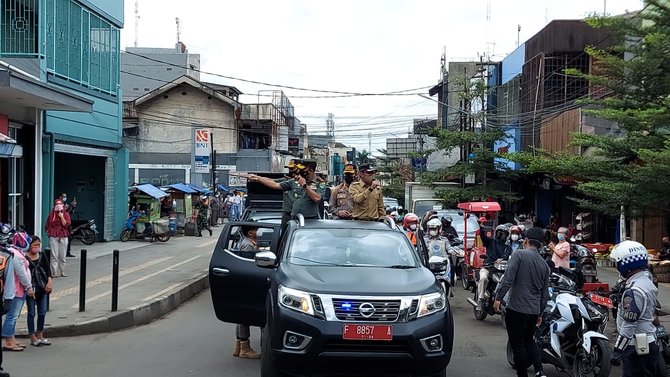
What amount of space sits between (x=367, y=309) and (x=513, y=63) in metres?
30.2

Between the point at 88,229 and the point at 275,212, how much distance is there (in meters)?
11.1

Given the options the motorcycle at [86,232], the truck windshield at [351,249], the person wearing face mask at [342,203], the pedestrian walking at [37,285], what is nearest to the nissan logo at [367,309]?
the truck windshield at [351,249]

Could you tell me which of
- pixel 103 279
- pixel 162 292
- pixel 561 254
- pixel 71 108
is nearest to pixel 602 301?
pixel 561 254

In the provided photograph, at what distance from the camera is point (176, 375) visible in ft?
26.2

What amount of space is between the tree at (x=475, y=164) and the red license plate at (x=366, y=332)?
23.3 metres

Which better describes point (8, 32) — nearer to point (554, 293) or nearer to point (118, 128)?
point (118, 128)

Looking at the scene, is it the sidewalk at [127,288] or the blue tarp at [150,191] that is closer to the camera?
the sidewalk at [127,288]

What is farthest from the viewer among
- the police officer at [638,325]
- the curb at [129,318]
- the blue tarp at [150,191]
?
the blue tarp at [150,191]

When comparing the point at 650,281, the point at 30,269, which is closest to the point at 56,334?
the point at 30,269

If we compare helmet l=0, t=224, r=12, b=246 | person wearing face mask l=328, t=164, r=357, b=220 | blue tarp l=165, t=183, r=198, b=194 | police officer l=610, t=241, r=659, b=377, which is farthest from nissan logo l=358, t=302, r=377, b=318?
blue tarp l=165, t=183, r=198, b=194

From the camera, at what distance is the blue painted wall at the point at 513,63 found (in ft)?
105

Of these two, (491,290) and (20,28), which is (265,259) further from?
(20,28)

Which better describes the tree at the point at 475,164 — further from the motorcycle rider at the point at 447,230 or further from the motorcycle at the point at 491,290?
the motorcycle at the point at 491,290

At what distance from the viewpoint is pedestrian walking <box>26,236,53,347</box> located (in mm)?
9242
